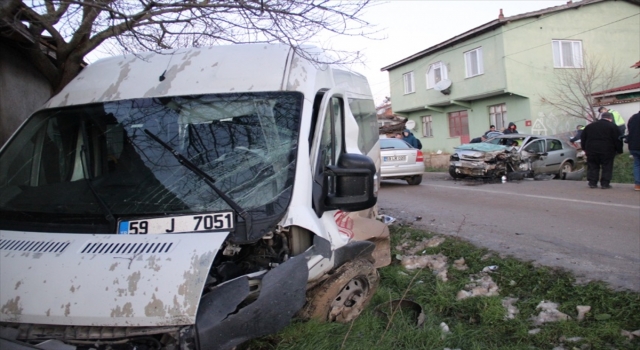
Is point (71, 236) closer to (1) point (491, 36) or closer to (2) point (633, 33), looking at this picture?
(1) point (491, 36)

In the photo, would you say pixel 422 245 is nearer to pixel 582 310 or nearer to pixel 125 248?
pixel 582 310

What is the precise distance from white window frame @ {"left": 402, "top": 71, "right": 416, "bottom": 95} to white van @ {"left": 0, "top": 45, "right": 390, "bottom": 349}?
2810 centimetres

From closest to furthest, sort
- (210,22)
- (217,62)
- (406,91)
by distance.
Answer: (217,62) < (210,22) < (406,91)

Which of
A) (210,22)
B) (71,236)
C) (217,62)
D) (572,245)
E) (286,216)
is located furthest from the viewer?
(572,245)

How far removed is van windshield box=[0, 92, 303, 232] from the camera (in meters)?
3.01

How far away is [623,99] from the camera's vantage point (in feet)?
68.8

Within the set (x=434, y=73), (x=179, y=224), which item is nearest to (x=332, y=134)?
(x=179, y=224)

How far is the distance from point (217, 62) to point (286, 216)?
1472 mm

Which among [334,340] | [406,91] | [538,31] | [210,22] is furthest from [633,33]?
[334,340]

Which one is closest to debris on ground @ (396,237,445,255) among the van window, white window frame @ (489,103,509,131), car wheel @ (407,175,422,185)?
the van window

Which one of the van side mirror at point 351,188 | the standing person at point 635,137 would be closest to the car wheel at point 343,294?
the van side mirror at point 351,188

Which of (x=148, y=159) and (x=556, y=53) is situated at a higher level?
(x=556, y=53)

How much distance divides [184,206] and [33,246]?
32.2 inches

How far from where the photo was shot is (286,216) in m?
3.01
